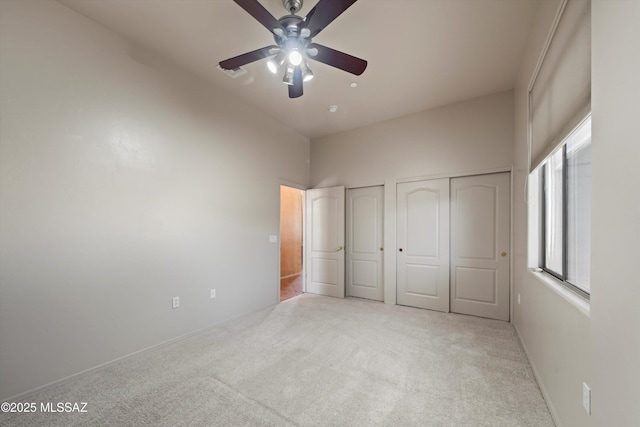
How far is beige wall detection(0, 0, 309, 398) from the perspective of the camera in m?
1.88

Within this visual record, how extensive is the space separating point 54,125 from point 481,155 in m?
4.55

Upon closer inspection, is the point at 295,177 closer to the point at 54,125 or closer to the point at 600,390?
the point at 54,125

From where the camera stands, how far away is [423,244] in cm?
391

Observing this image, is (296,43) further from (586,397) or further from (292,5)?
(586,397)

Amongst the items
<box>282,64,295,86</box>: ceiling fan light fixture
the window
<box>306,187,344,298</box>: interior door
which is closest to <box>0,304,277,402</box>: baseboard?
<box>306,187,344,298</box>: interior door

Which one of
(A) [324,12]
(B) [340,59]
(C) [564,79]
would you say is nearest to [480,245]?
(C) [564,79]

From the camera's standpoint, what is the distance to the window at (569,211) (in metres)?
1.53

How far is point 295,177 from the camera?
468 centimetres

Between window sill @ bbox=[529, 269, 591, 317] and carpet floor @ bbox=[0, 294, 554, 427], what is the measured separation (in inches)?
32.2

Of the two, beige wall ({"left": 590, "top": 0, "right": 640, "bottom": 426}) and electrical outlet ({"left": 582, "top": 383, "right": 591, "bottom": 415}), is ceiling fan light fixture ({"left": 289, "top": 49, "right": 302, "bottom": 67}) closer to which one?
beige wall ({"left": 590, "top": 0, "right": 640, "bottom": 426})

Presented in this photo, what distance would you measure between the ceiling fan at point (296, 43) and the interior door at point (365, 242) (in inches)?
101

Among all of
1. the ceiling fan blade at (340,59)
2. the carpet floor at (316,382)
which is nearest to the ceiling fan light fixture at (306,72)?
the ceiling fan blade at (340,59)

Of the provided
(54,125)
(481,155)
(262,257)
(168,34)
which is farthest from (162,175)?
(481,155)

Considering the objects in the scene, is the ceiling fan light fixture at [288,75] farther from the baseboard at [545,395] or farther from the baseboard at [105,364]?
the baseboard at [545,395]
